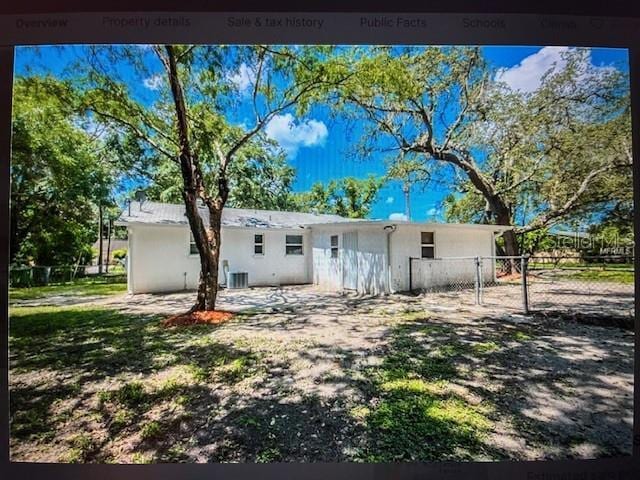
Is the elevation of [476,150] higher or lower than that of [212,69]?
lower

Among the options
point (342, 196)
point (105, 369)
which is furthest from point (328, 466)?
point (342, 196)

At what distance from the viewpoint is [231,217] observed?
3637mm

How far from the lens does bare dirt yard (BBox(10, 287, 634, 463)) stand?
129 cm

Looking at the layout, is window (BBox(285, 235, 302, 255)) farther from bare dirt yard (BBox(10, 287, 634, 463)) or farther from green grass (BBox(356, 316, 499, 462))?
green grass (BBox(356, 316, 499, 462))

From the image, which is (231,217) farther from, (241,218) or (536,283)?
(536,283)

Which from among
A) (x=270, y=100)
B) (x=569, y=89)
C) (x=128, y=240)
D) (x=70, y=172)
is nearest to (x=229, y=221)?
(x=128, y=240)

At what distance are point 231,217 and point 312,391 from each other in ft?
8.84

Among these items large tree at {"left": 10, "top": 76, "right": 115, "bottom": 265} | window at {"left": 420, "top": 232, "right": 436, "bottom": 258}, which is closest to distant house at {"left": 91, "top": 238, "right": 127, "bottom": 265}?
large tree at {"left": 10, "top": 76, "right": 115, "bottom": 265}

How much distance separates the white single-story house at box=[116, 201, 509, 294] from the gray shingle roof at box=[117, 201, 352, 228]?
0.01 meters

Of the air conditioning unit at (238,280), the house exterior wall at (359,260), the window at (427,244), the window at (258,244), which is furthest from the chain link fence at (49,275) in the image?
the window at (427,244)

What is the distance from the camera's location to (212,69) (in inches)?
65.1

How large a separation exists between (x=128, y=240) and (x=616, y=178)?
15.6ft
